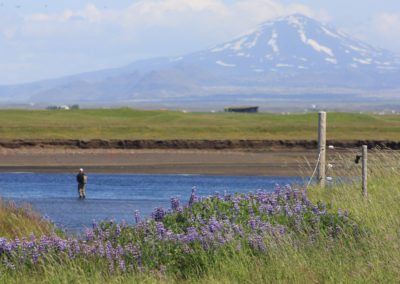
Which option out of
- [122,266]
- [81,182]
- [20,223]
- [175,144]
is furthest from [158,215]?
[175,144]

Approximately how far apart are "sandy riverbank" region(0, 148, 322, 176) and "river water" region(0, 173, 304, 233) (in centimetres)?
317

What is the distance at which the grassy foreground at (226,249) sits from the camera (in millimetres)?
11469

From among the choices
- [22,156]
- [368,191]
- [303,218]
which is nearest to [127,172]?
[22,156]

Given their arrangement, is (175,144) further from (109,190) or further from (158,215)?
(158,215)

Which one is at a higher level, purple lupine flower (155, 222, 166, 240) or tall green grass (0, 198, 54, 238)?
purple lupine flower (155, 222, 166, 240)

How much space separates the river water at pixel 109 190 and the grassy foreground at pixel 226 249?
11.8 metres

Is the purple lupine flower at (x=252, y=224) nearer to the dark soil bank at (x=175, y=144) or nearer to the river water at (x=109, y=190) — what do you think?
the river water at (x=109, y=190)

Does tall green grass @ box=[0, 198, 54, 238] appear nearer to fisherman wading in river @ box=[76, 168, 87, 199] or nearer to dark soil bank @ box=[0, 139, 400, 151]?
fisherman wading in river @ box=[76, 168, 87, 199]

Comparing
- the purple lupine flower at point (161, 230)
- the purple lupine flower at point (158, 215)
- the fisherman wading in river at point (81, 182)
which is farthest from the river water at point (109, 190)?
the purple lupine flower at point (161, 230)

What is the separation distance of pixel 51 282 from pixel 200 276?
92.9 inches

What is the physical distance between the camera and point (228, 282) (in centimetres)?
1106

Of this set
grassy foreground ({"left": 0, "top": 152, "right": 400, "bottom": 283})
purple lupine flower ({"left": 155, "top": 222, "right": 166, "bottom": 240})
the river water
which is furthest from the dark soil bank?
purple lupine flower ({"left": 155, "top": 222, "right": 166, "bottom": 240})

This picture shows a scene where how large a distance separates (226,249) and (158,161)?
43.2 m

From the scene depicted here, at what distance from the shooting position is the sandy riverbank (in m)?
49.8
